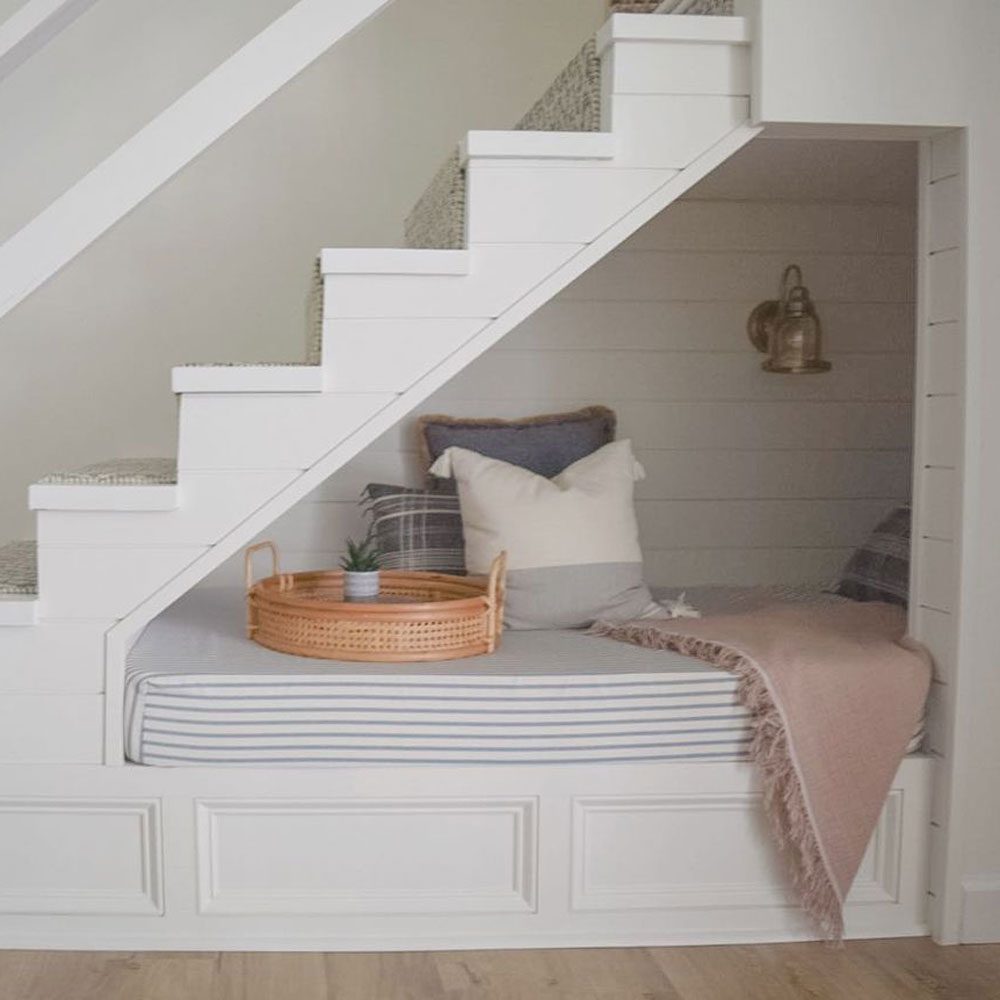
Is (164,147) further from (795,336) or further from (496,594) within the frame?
(795,336)

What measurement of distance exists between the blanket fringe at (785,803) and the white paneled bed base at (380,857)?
0.04 metres

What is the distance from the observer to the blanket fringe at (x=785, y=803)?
2.66 meters

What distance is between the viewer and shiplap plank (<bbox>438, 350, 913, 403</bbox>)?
3.90m

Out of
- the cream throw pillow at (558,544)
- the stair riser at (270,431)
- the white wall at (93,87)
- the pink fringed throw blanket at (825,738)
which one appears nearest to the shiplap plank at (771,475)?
the cream throw pillow at (558,544)

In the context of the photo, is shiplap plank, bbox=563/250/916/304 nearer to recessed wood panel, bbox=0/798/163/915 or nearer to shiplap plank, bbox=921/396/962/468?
shiplap plank, bbox=921/396/962/468

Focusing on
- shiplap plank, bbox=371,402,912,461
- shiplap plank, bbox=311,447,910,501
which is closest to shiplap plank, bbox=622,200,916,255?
shiplap plank, bbox=371,402,912,461

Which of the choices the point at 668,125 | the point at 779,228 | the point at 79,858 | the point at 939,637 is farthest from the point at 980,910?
the point at 779,228

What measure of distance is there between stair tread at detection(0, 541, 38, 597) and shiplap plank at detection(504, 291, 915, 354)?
135cm

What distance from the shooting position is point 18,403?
3854 mm

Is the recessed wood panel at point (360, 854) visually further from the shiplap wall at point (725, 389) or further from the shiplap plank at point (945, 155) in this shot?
A: the shiplap plank at point (945, 155)

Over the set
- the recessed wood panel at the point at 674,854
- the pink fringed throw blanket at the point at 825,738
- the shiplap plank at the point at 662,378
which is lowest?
the recessed wood panel at the point at 674,854

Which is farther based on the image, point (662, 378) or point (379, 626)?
point (662, 378)

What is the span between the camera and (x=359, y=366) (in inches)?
103

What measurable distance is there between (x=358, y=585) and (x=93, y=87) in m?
1.69
